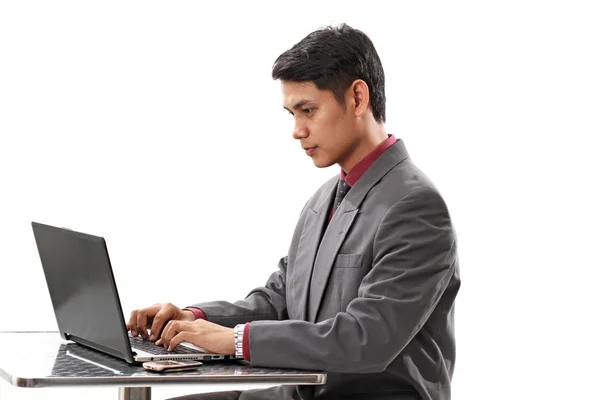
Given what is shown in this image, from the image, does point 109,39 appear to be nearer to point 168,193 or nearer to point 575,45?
point 168,193

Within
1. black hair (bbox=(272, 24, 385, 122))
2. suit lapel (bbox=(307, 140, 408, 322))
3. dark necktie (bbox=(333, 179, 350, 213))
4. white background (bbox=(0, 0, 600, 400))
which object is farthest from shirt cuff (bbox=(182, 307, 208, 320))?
white background (bbox=(0, 0, 600, 400))

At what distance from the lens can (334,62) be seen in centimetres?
230

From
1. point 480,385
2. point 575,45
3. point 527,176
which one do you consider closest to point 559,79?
point 575,45

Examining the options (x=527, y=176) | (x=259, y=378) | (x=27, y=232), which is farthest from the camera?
(x=527, y=176)

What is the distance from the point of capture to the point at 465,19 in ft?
12.8

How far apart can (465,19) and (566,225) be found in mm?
881

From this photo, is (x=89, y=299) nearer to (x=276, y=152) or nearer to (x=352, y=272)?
(x=352, y=272)

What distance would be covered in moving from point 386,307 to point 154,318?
55 centimetres

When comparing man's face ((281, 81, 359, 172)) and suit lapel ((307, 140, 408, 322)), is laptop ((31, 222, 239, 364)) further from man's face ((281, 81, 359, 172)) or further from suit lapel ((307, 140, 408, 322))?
man's face ((281, 81, 359, 172))

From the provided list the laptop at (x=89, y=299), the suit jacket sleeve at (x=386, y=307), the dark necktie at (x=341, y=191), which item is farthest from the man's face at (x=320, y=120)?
the laptop at (x=89, y=299)

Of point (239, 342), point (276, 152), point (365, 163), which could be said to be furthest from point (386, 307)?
point (276, 152)

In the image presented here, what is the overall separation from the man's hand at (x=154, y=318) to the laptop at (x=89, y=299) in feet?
0.08

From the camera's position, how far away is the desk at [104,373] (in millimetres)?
1805

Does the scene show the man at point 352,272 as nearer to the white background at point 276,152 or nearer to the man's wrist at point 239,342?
the man's wrist at point 239,342
